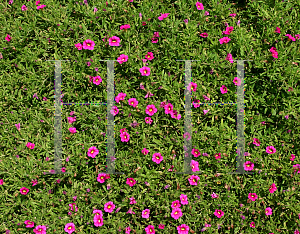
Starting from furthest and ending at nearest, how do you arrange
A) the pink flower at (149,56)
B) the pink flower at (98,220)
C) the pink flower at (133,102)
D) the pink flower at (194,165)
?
the pink flower at (149,56)
the pink flower at (133,102)
the pink flower at (194,165)
the pink flower at (98,220)

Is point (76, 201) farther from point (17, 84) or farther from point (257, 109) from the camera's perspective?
point (257, 109)

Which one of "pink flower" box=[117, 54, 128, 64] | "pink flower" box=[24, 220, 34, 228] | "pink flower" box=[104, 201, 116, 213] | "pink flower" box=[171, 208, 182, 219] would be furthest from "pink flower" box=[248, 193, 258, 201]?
"pink flower" box=[24, 220, 34, 228]

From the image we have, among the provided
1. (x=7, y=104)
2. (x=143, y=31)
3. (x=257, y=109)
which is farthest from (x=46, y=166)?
(x=257, y=109)

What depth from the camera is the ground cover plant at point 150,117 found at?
10.3 ft

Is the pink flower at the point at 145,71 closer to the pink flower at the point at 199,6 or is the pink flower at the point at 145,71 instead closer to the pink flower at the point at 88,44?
the pink flower at the point at 88,44

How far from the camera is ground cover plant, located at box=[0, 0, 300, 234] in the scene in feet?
10.3

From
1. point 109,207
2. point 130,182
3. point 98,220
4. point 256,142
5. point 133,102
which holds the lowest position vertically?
point 98,220

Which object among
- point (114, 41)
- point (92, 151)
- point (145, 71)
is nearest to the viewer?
point (92, 151)

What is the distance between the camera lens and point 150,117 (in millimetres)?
3256

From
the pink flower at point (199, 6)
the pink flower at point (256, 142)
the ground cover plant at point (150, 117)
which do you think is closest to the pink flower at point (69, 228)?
the ground cover plant at point (150, 117)

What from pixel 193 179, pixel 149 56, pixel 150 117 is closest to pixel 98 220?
pixel 193 179

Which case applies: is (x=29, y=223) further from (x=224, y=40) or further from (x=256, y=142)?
(x=224, y=40)

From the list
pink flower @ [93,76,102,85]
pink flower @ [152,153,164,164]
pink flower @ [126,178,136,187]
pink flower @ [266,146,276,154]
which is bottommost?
pink flower @ [126,178,136,187]

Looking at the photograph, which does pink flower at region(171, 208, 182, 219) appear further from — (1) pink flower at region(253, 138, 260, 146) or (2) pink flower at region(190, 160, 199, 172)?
(1) pink flower at region(253, 138, 260, 146)
